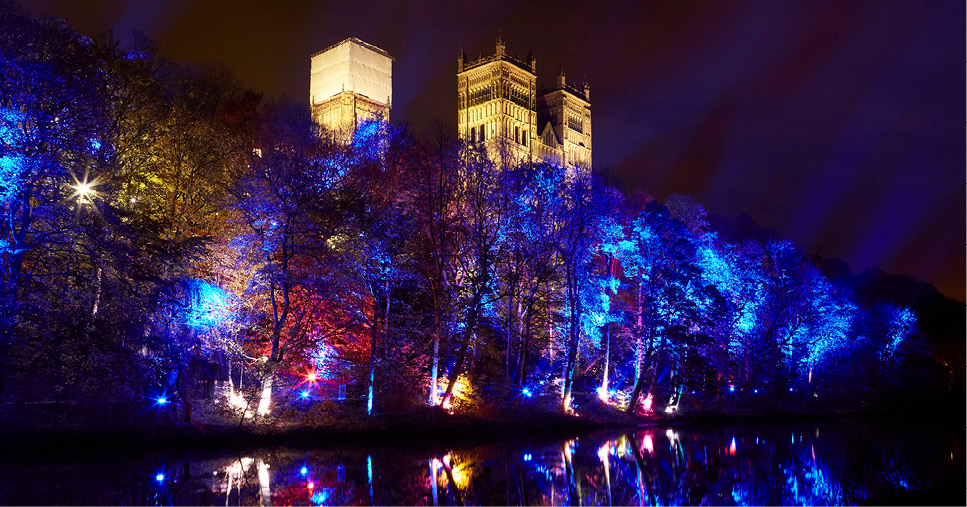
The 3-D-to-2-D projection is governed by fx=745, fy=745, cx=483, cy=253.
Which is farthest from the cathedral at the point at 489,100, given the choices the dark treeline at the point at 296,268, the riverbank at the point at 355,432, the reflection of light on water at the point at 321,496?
the reflection of light on water at the point at 321,496

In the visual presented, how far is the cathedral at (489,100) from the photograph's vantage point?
95.6 metres

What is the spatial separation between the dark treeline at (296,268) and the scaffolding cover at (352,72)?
55.8 meters

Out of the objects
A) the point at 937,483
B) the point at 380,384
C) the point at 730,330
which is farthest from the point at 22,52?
the point at 730,330

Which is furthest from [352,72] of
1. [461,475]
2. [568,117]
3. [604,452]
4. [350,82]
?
[461,475]

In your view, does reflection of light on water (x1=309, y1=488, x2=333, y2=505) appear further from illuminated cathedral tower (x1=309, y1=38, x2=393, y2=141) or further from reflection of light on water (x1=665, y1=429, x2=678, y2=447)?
illuminated cathedral tower (x1=309, y1=38, x2=393, y2=141)

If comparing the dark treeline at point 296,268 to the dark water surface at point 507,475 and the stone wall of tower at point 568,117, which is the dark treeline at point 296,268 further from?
the stone wall of tower at point 568,117

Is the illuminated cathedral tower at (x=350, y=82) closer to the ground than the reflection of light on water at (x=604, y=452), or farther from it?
farther from it

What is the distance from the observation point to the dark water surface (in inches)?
546

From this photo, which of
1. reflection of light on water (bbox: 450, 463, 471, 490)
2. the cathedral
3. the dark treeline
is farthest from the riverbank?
the cathedral

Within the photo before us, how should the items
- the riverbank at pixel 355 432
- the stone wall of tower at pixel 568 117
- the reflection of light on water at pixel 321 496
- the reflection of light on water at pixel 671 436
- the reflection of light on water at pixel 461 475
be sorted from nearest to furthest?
the reflection of light on water at pixel 321 496, the reflection of light on water at pixel 461 475, the riverbank at pixel 355 432, the reflection of light on water at pixel 671 436, the stone wall of tower at pixel 568 117

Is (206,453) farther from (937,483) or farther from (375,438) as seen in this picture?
(937,483)

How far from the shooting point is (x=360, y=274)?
25.2 meters

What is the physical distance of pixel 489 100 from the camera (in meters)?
140

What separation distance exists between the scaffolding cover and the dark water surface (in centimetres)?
7861
